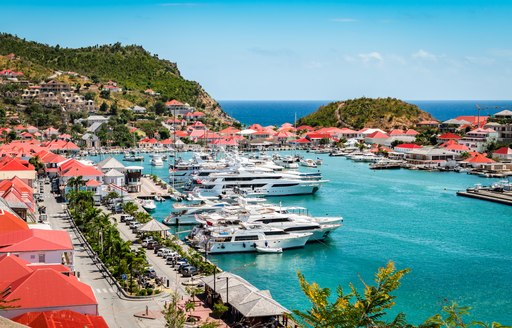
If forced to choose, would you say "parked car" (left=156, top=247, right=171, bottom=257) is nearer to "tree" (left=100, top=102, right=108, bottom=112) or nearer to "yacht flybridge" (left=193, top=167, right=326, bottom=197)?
"yacht flybridge" (left=193, top=167, right=326, bottom=197)

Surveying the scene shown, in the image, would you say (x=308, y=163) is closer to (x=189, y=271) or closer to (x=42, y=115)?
(x=42, y=115)

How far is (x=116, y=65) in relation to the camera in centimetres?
14162

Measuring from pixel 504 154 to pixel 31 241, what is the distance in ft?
232

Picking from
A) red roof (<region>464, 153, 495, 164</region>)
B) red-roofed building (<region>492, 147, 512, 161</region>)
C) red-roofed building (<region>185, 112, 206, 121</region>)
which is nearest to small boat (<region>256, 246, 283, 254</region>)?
red roof (<region>464, 153, 495, 164</region>)

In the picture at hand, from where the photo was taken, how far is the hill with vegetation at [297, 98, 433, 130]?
399 ft

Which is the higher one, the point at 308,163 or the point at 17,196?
the point at 17,196

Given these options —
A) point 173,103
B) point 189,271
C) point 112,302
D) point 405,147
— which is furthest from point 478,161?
point 112,302

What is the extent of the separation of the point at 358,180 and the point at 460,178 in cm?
1316

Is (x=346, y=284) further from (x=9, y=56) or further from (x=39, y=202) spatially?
(x=9, y=56)

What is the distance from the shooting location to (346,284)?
108 ft

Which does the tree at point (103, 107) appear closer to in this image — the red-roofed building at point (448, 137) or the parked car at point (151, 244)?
the red-roofed building at point (448, 137)

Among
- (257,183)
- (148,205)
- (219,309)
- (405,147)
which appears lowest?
(219,309)

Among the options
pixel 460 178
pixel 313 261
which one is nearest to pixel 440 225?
Result: pixel 313 261

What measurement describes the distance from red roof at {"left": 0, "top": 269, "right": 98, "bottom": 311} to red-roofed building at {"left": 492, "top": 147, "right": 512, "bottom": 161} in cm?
7195
